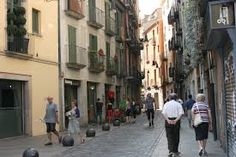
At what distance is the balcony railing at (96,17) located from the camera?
115 feet

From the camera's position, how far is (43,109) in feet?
86.5

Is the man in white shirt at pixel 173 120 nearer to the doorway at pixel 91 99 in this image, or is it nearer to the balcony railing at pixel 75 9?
the balcony railing at pixel 75 9

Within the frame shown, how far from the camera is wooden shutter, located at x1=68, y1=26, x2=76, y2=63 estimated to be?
1204 inches

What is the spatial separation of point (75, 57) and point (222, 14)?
73.7 feet

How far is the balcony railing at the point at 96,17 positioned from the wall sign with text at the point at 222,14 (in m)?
25.4

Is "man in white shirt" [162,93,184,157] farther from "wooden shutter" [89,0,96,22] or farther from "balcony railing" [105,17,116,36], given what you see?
"balcony railing" [105,17,116,36]

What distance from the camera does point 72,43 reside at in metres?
31.3

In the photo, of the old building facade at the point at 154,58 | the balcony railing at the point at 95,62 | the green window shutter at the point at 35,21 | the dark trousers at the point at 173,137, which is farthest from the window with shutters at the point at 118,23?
the old building facade at the point at 154,58

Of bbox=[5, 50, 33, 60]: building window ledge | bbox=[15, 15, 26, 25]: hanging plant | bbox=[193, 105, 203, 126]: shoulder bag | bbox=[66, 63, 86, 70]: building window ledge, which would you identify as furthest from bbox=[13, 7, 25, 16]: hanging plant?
bbox=[193, 105, 203, 126]: shoulder bag

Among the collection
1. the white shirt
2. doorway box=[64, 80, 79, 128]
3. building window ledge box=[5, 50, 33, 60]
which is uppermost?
building window ledge box=[5, 50, 33, 60]

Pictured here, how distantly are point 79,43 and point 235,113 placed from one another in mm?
22146

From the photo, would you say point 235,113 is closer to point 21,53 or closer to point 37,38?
point 21,53

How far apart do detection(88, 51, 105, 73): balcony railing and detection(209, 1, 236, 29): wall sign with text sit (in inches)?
996

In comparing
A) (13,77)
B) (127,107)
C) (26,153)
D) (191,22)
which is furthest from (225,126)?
(127,107)
